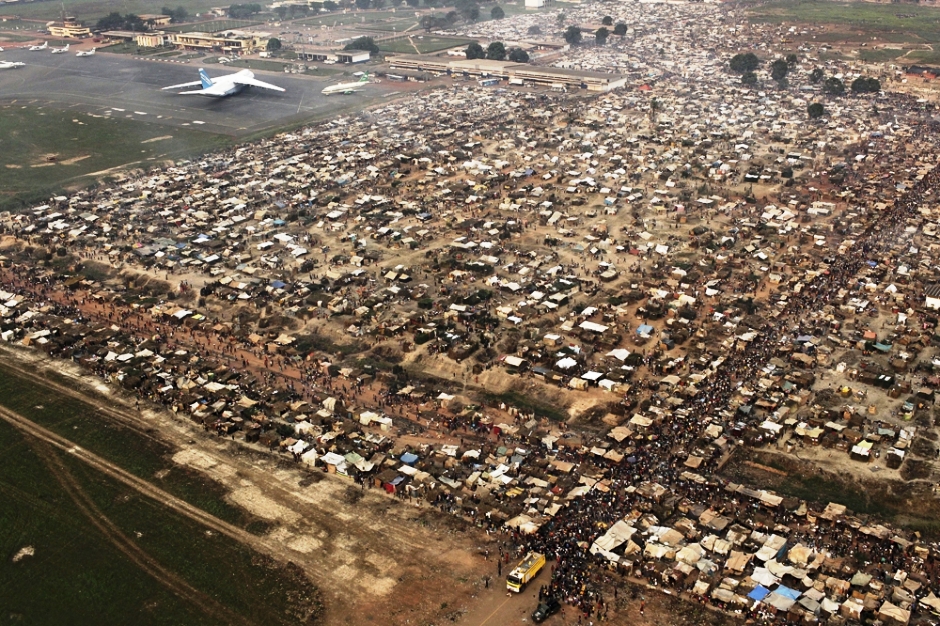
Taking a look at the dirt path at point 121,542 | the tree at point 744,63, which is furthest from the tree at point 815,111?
the dirt path at point 121,542

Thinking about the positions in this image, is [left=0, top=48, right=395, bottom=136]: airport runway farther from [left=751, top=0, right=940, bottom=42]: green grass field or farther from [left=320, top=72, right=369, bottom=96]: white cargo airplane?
[left=751, top=0, right=940, bottom=42]: green grass field

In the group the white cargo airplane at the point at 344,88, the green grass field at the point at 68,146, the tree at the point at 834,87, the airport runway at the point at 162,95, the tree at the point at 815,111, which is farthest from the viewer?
the white cargo airplane at the point at 344,88

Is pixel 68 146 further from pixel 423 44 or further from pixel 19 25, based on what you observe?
pixel 19 25

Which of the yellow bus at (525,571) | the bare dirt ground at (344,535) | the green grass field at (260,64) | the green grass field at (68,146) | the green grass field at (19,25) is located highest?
the green grass field at (19,25)

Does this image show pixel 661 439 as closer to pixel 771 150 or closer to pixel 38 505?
pixel 38 505

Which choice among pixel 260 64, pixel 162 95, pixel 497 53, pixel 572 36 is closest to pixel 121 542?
pixel 162 95

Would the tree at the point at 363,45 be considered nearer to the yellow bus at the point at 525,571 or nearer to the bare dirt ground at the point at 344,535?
the bare dirt ground at the point at 344,535
